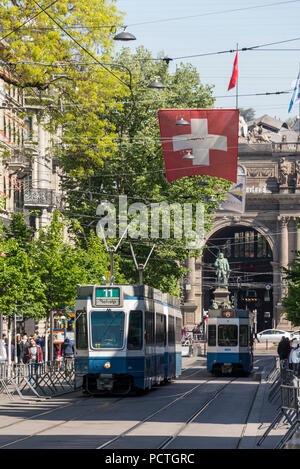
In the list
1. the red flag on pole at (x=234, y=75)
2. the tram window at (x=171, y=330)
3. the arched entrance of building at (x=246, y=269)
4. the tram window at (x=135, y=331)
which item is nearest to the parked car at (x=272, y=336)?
the arched entrance of building at (x=246, y=269)

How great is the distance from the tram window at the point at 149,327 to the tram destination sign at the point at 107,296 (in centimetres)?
124

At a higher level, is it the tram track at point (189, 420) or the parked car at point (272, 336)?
the parked car at point (272, 336)

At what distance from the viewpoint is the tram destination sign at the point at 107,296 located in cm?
2947

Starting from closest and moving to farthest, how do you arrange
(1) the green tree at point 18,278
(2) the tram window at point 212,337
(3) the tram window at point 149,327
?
(3) the tram window at point 149,327, (1) the green tree at point 18,278, (2) the tram window at point 212,337

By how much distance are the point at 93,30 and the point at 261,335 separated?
63167 mm

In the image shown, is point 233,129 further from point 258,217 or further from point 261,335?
point 258,217

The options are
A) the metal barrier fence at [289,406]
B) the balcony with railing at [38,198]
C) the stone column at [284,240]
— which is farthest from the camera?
the stone column at [284,240]

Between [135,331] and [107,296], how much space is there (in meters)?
1.24

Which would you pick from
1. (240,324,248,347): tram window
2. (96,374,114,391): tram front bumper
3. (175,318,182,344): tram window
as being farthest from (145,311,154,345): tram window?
(240,324,248,347): tram window

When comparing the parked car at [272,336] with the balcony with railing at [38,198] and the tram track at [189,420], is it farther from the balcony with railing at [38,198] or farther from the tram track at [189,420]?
the tram track at [189,420]

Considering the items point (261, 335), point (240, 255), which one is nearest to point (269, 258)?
point (240, 255)

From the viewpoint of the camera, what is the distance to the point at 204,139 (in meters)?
26.5

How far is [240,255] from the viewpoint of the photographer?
11756 cm

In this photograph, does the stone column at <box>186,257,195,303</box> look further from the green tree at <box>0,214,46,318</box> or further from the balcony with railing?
the green tree at <box>0,214,46,318</box>
